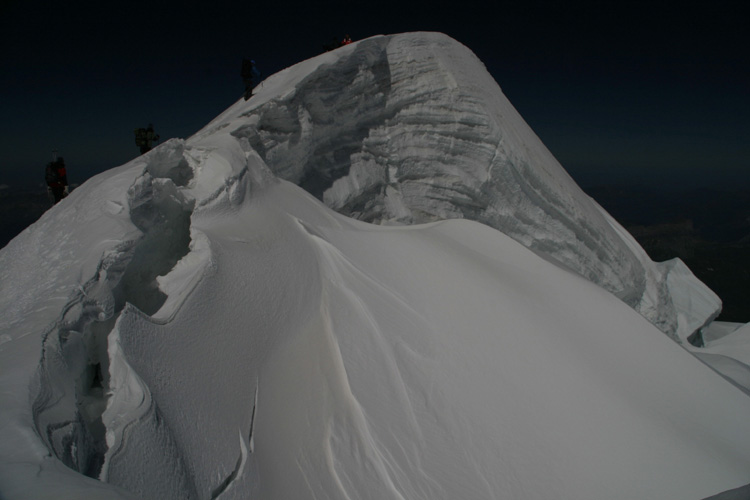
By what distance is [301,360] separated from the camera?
7.84ft

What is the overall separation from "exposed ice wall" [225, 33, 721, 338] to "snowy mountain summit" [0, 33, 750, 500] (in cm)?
67

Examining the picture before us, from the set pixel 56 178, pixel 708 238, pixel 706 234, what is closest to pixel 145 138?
pixel 56 178

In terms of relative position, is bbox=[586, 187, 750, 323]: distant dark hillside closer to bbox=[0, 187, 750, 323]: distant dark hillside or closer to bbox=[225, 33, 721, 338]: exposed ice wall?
bbox=[0, 187, 750, 323]: distant dark hillside

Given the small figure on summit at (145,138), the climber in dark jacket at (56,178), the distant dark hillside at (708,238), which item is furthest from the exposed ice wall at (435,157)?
the distant dark hillside at (708,238)

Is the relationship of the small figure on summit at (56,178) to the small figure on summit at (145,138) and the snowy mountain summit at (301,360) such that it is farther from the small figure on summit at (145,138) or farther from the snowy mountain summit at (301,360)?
the snowy mountain summit at (301,360)

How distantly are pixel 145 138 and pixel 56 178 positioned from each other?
39.6 inches

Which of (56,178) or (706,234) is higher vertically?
(56,178)

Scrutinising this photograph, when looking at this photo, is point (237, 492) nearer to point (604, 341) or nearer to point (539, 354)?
point (539, 354)

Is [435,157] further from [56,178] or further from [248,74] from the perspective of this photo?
[56,178]

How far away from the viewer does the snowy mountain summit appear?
1516mm

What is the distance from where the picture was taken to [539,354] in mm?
2752

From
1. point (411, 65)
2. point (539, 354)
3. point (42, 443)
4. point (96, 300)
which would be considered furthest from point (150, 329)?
point (411, 65)

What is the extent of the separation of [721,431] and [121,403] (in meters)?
3.43

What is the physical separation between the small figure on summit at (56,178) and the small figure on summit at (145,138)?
78 centimetres
